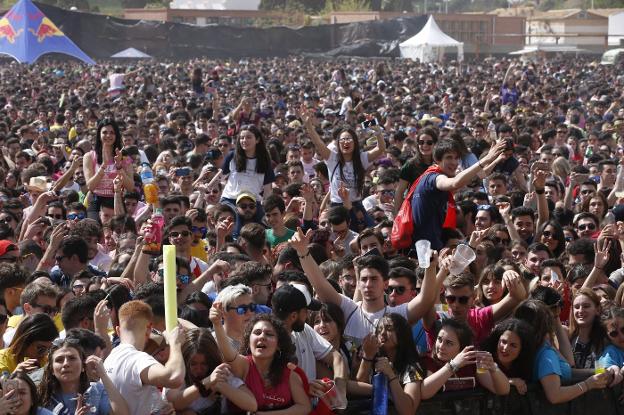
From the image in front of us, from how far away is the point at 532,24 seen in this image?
3137 inches

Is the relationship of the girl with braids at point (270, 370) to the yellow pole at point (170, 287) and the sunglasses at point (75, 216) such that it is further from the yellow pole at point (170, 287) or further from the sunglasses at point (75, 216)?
the sunglasses at point (75, 216)

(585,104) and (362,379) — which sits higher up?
(362,379)

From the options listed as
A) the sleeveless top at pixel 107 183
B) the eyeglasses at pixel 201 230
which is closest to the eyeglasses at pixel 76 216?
the sleeveless top at pixel 107 183

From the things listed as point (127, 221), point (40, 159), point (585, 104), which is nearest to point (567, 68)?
point (585, 104)

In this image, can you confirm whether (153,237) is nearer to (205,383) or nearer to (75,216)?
(205,383)

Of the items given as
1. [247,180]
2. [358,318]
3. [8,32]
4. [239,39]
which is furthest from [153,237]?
[239,39]

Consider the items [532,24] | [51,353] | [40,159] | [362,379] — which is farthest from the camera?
[532,24]

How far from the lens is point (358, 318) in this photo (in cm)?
654

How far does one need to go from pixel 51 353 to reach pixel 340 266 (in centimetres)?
260

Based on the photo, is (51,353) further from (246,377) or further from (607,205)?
(607,205)

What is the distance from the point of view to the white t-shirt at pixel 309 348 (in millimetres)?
5973

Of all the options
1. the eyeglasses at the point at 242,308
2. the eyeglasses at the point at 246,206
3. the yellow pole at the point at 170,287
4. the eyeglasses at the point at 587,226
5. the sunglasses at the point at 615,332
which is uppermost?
the yellow pole at the point at 170,287

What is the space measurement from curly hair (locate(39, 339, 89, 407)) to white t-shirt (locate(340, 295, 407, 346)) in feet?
5.37

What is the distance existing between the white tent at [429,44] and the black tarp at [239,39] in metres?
2.05
